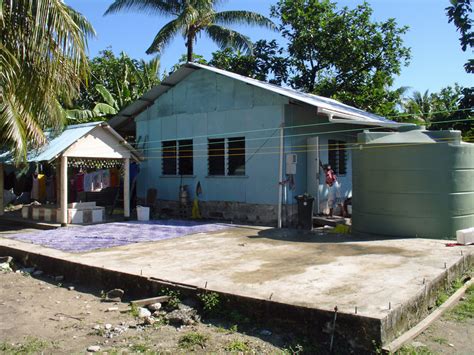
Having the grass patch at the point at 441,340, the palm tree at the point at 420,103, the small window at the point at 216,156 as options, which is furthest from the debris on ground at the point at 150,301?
the palm tree at the point at 420,103

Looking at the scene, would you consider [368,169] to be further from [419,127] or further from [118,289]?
[118,289]

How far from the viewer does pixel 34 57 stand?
29.1 ft

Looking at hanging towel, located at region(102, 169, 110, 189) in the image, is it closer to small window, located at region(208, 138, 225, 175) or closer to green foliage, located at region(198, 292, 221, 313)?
small window, located at region(208, 138, 225, 175)

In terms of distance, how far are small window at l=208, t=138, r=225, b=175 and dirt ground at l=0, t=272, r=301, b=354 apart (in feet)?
26.6

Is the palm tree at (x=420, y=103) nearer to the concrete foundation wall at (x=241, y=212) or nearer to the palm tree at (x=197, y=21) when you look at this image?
the palm tree at (x=197, y=21)

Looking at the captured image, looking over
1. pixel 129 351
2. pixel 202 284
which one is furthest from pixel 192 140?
pixel 129 351

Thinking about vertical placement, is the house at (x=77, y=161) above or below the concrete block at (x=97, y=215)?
above

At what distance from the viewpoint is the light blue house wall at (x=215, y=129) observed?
12891mm

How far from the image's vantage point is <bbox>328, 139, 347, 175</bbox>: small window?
572 inches

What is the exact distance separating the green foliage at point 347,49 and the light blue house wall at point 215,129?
41.1 ft

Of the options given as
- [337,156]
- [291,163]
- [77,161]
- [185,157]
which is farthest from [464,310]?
[77,161]

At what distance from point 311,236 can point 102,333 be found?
6.22 m

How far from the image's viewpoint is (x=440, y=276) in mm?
6289

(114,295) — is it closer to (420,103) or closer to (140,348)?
(140,348)
